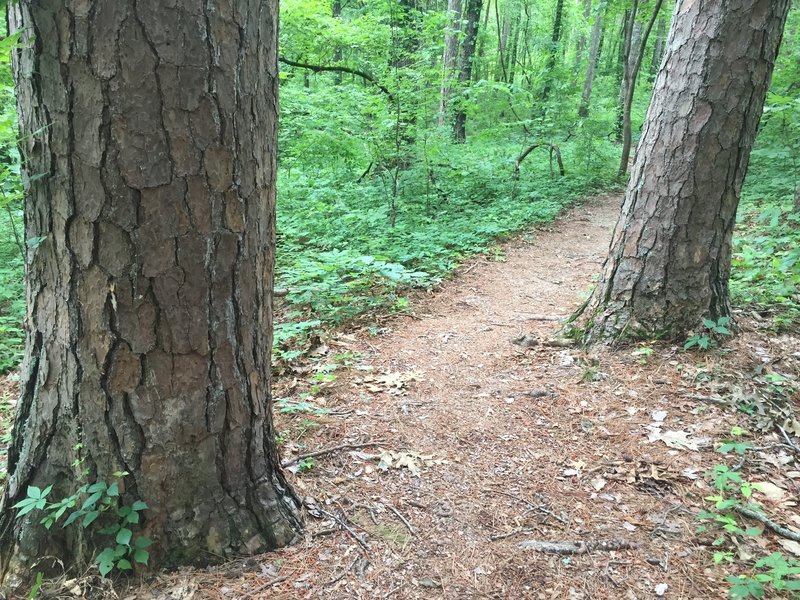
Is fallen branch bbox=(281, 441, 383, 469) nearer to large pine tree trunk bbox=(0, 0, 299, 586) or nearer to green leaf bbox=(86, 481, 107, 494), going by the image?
large pine tree trunk bbox=(0, 0, 299, 586)

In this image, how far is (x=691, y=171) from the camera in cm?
367

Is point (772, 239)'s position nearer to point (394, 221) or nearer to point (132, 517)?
point (394, 221)

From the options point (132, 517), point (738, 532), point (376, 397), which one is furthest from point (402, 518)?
point (738, 532)

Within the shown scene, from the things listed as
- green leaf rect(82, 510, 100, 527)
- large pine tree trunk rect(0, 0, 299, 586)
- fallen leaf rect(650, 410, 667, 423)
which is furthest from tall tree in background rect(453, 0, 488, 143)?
green leaf rect(82, 510, 100, 527)

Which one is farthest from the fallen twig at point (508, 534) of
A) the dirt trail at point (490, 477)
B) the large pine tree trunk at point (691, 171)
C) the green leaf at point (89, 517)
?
the large pine tree trunk at point (691, 171)

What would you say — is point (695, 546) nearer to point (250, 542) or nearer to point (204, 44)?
point (250, 542)

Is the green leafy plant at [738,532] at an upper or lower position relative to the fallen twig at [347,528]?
upper

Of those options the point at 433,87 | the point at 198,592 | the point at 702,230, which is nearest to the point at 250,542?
the point at 198,592

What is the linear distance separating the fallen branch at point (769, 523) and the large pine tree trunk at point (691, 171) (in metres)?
1.76

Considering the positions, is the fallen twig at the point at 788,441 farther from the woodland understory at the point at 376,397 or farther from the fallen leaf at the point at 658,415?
the fallen leaf at the point at 658,415

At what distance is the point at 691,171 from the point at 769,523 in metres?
2.45

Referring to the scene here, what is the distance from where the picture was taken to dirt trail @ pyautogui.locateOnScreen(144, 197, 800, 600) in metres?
2.05

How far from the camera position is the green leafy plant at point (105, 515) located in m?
1.80

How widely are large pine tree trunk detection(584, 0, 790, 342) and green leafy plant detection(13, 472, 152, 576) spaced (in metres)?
3.50
